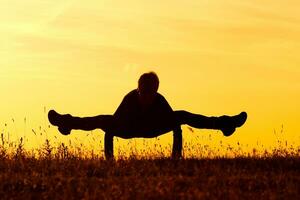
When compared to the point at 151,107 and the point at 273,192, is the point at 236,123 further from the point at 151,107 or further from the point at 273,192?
the point at 273,192

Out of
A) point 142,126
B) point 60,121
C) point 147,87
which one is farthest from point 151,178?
point 60,121

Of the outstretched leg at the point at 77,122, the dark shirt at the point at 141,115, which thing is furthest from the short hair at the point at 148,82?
the outstretched leg at the point at 77,122

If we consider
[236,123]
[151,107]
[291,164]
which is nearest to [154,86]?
[151,107]

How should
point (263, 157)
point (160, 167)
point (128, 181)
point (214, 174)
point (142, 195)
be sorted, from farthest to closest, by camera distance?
point (263, 157) → point (160, 167) → point (214, 174) → point (128, 181) → point (142, 195)

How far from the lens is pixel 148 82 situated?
49.1 ft

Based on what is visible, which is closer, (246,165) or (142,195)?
(142,195)

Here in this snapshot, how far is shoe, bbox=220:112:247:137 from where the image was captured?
52.6 ft

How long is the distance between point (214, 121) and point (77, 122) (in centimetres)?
286

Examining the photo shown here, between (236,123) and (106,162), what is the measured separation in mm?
3813

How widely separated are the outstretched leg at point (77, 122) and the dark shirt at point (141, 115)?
0.81 feet

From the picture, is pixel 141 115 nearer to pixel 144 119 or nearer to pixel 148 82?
pixel 144 119

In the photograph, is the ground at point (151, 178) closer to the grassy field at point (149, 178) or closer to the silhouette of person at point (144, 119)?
the grassy field at point (149, 178)

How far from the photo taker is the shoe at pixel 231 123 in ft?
52.6

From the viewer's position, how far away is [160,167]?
1297cm
